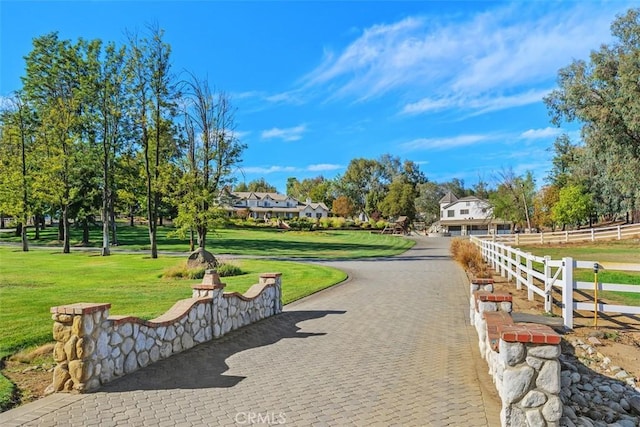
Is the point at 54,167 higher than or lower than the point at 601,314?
higher

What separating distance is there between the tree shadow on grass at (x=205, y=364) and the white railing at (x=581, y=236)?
3081cm

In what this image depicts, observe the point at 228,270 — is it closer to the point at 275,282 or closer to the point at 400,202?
the point at 275,282

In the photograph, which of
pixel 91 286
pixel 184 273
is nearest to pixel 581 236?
pixel 184 273

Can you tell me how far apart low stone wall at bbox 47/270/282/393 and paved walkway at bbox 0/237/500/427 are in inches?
7.5

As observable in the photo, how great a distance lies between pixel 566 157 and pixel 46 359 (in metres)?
67.9

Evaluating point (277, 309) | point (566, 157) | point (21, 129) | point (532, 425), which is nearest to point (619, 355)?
point (532, 425)

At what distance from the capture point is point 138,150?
33344 millimetres

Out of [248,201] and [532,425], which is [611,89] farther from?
[248,201]

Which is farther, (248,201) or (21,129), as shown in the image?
(248,201)

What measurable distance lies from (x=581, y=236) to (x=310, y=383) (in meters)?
40.6

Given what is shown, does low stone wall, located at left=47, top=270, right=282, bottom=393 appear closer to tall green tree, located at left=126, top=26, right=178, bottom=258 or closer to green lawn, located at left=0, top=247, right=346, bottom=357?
green lawn, located at left=0, top=247, right=346, bottom=357

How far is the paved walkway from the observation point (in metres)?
4.78

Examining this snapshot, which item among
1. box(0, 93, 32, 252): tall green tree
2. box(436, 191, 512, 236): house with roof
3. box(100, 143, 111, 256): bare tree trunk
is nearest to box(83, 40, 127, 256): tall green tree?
box(100, 143, 111, 256): bare tree trunk

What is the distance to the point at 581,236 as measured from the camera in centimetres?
3931
